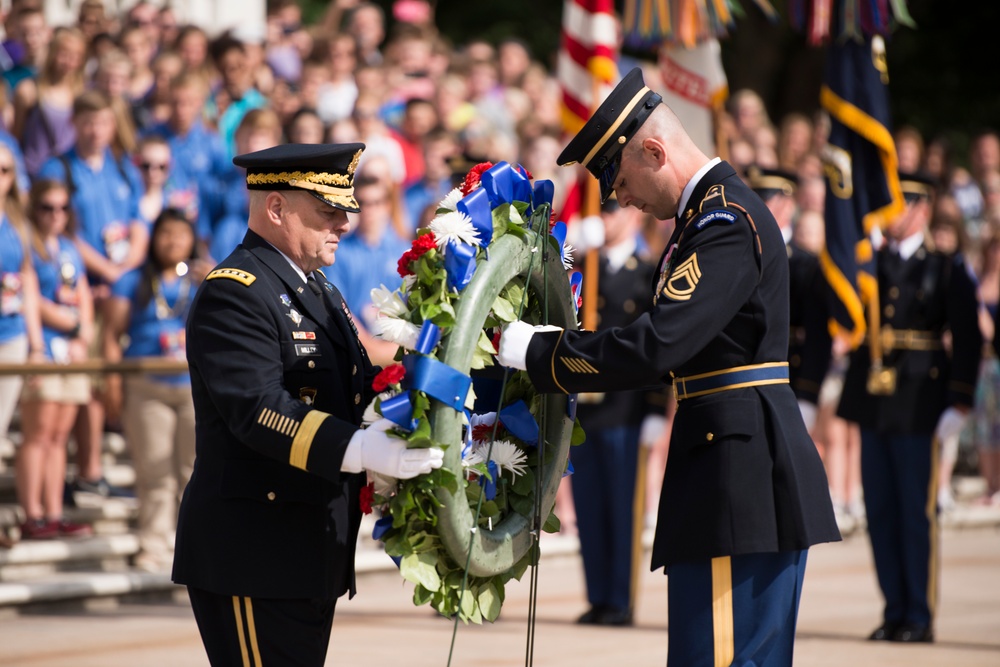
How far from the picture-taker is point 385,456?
3852mm

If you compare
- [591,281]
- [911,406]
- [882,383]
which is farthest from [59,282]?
[911,406]

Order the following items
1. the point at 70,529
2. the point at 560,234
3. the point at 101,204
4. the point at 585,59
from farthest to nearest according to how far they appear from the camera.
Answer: the point at 585,59 < the point at 101,204 < the point at 70,529 < the point at 560,234

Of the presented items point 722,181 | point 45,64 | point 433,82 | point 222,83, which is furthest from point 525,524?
point 433,82

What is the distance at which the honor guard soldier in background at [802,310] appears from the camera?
842cm

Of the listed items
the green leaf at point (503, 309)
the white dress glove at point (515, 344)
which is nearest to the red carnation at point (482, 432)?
the white dress glove at point (515, 344)

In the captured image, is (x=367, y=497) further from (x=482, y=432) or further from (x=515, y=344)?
(x=515, y=344)

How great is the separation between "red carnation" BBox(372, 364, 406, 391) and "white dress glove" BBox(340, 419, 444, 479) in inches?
3.6

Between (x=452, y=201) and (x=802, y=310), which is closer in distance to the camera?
(x=452, y=201)

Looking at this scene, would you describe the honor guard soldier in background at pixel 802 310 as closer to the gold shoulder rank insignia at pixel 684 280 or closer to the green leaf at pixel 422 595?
the gold shoulder rank insignia at pixel 684 280

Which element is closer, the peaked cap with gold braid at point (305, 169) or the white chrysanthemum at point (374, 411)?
the white chrysanthemum at point (374, 411)

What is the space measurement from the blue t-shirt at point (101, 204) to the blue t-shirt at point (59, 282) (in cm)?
50

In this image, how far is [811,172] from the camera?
502 inches

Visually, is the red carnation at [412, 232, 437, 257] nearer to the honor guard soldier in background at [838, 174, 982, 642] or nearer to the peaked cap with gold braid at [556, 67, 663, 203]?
the peaked cap with gold braid at [556, 67, 663, 203]

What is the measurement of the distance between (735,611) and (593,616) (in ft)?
13.7
